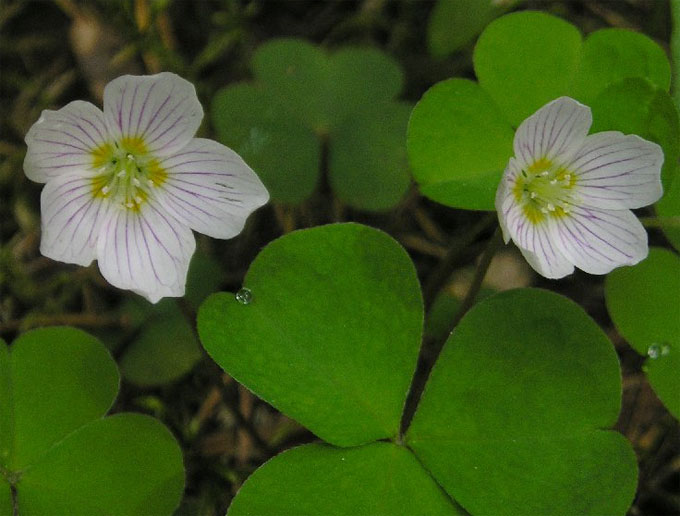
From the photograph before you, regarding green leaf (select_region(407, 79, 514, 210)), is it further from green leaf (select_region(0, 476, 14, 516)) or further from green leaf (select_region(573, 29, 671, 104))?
green leaf (select_region(0, 476, 14, 516))

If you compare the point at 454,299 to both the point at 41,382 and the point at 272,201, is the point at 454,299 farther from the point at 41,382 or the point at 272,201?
the point at 41,382

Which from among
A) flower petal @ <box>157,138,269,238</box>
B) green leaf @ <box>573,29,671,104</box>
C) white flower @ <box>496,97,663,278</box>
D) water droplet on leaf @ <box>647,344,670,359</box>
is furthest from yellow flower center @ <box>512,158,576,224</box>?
flower petal @ <box>157,138,269,238</box>

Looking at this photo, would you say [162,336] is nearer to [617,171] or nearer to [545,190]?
[545,190]

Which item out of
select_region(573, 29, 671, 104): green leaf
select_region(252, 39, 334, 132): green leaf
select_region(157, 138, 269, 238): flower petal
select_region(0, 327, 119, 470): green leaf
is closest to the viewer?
select_region(157, 138, 269, 238): flower petal

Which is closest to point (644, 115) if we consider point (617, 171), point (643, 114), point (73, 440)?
point (643, 114)

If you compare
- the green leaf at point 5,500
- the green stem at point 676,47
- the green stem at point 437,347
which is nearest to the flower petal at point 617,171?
the green stem at point 437,347
